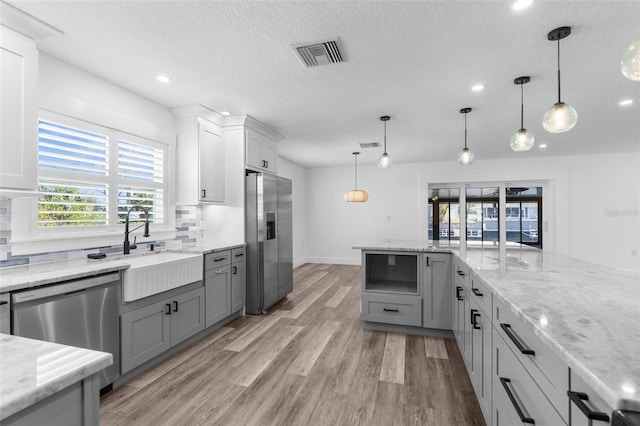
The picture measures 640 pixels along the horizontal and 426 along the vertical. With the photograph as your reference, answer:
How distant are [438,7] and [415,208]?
18.9ft

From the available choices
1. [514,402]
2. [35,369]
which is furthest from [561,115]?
[35,369]

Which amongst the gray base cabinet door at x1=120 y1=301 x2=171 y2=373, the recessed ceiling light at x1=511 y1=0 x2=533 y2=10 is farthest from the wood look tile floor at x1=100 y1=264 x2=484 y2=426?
the recessed ceiling light at x1=511 y1=0 x2=533 y2=10

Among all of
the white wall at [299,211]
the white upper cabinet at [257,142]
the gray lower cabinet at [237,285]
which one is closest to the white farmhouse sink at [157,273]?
the gray lower cabinet at [237,285]

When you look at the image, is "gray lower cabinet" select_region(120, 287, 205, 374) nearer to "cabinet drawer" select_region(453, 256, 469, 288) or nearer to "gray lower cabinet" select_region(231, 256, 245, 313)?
"gray lower cabinet" select_region(231, 256, 245, 313)

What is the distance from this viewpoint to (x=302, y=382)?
7.75 feet

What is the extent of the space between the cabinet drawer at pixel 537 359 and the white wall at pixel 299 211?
5.84 meters

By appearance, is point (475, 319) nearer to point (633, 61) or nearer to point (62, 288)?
point (633, 61)

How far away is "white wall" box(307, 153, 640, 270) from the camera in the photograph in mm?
6164

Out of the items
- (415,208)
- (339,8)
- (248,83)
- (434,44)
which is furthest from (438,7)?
(415,208)

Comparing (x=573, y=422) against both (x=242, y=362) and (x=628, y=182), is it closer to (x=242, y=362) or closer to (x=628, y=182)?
(x=242, y=362)

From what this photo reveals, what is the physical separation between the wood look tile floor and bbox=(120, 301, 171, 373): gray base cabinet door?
167mm

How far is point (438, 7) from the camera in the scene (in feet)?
6.05

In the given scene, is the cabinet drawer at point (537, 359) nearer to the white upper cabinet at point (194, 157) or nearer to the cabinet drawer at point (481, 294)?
the cabinet drawer at point (481, 294)

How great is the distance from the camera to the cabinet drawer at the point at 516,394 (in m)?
1.04
